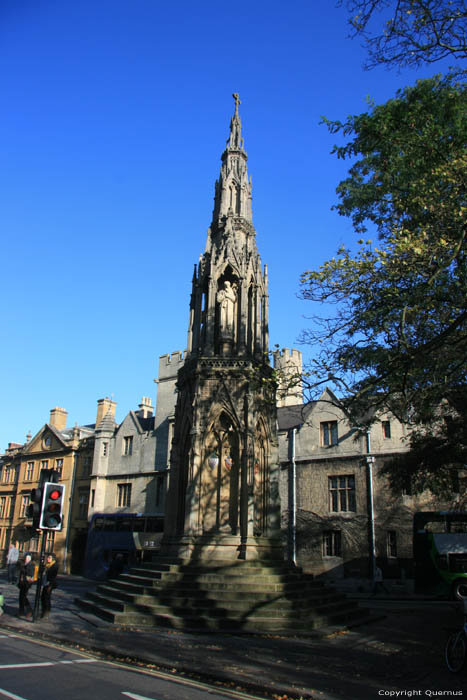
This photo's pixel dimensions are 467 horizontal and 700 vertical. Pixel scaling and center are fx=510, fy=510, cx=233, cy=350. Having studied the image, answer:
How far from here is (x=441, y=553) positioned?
22500 mm

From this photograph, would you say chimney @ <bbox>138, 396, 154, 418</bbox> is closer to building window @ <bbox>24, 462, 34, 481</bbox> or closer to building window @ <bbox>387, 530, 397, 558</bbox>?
building window @ <bbox>24, 462, 34, 481</bbox>

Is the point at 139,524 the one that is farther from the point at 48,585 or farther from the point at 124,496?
the point at 48,585

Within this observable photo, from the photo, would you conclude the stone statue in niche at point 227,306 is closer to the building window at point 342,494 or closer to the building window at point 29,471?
the building window at point 342,494

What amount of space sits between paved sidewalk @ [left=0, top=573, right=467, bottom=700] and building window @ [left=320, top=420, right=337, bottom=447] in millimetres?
17355

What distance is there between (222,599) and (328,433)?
19660mm

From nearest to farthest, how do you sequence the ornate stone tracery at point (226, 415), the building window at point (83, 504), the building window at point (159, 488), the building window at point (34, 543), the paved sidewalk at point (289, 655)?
the paved sidewalk at point (289, 655)
the ornate stone tracery at point (226, 415)
the building window at point (159, 488)
the building window at point (83, 504)
the building window at point (34, 543)

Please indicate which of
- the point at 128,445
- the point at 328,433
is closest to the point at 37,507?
the point at 328,433

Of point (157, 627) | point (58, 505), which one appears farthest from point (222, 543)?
point (58, 505)

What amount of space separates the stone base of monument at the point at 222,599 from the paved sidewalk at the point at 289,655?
0.45 meters

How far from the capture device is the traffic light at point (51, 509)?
12.2 metres

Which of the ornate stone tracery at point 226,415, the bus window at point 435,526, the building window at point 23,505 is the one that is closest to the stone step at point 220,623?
the ornate stone tracery at point 226,415

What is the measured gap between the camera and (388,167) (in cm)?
1309

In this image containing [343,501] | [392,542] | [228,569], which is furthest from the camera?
[343,501]

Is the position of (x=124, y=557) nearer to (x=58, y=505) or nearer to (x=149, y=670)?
(x=58, y=505)
